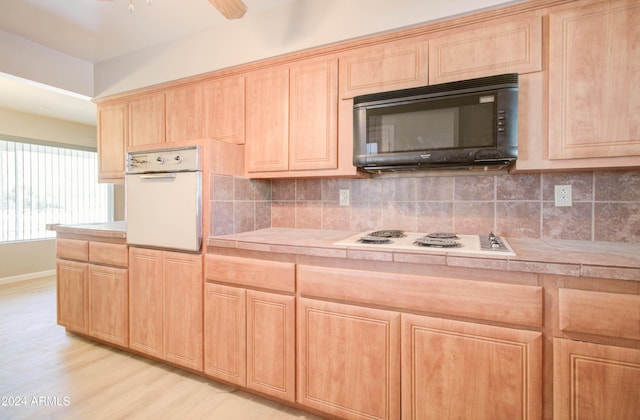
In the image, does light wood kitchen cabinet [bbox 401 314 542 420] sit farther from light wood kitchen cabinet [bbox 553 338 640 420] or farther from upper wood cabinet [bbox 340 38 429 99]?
upper wood cabinet [bbox 340 38 429 99]

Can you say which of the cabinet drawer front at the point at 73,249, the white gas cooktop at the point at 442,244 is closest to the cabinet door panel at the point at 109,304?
the cabinet drawer front at the point at 73,249

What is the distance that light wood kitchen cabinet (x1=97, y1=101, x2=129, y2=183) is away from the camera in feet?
9.34

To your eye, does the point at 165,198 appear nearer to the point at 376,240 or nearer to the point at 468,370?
the point at 376,240

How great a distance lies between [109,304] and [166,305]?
0.63 m

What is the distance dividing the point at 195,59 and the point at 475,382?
270cm

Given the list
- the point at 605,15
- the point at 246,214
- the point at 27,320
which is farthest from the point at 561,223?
the point at 27,320

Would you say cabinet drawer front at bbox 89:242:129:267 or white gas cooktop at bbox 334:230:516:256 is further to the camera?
cabinet drawer front at bbox 89:242:129:267

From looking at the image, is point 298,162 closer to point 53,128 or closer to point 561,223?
point 561,223

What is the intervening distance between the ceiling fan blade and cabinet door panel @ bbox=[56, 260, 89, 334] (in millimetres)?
2193

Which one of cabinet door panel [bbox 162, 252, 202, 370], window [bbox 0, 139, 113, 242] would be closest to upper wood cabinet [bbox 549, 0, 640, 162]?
cabinet door panel [bbox 162, 252, 202, 370]

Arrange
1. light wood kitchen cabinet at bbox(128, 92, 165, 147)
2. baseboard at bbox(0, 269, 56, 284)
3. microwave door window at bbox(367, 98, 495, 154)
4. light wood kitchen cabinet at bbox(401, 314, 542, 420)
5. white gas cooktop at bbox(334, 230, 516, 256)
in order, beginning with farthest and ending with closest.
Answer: baseboard at bbox(0, 269, 56, 284) → light wood kitchen cabinet at bbox(128, 92, 165, 147) → microwave door window at bbox(367, 98, 495, 154) → white gas cooktop at bbox(334, 230, 516, 256) → light wood kitchen cabinet at bbox(401, 314, 542, 420)

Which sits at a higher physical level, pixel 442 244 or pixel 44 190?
pixel 44 190

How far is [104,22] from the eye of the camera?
88.4 inches

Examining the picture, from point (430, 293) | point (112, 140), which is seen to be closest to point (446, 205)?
point (430, 293)
